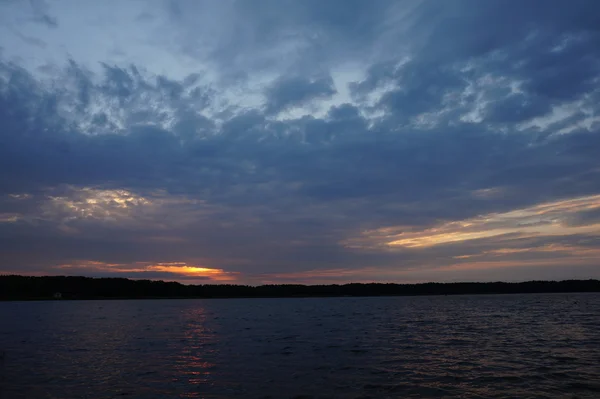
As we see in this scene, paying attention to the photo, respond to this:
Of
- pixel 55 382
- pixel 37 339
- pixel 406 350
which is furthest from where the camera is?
pixel 37 339

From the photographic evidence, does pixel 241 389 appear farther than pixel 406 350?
No

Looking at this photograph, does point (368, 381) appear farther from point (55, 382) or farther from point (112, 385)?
point (55, 382)

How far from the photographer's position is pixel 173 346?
43.9 meters

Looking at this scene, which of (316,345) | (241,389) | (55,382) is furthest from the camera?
(316,345)

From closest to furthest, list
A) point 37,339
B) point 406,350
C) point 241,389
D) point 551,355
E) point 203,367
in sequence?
point 241,389 → point 203,367 → point 551,355 → point 406,350 → point 37,339

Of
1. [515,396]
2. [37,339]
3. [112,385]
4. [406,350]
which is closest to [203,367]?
[112,385]

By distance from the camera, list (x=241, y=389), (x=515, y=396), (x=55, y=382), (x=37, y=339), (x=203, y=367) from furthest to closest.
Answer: (x=37, y=339) → (x=203, y=367) → (x=55, y=382) → (x=241, y=389) → (x=515, y=396)

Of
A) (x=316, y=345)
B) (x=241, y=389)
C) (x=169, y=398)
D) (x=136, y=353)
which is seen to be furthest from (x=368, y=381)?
(x=136, y=353)

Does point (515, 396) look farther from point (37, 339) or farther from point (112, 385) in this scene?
point (37, 339)

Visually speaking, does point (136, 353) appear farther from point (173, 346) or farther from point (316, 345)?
point (316, 345)

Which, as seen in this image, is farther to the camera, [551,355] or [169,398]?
[551,355]

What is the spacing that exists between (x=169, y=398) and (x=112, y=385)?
18.1 feet

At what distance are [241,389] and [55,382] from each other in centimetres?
1228

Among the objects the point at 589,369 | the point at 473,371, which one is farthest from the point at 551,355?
the point at 473,371
